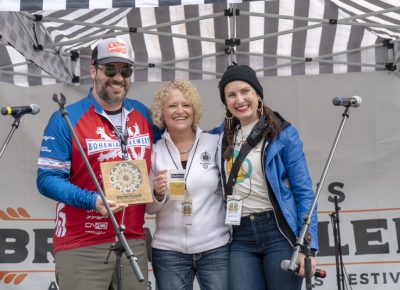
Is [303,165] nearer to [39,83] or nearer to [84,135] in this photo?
[84,135]

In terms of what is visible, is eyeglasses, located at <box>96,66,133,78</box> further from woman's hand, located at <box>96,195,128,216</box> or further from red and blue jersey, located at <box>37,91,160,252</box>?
woman's hand, located at <box>96,195,128,216</box>

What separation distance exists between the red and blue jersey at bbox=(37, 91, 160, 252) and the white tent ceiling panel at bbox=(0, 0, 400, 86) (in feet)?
7.32

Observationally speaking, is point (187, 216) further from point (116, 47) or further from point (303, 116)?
point (303, 116)

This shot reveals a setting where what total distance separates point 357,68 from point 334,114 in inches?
20.6

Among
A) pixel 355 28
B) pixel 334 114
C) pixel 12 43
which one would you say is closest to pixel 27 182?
pixel 12 43

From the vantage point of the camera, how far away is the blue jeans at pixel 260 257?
3.03 meters

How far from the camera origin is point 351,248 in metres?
6.00

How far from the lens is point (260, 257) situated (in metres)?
3.11

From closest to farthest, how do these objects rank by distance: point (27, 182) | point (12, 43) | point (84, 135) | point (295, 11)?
point (84, 135)
point (12, 43)
point (295, 11)
point (27, 182)

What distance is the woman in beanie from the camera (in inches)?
119

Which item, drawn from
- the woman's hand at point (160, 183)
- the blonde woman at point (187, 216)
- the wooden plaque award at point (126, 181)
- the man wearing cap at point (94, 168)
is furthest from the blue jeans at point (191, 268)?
the wooden plaque award at point (126, 181)

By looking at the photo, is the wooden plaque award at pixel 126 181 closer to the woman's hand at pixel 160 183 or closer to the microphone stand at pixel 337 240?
the woman's hand at pixel 160 183

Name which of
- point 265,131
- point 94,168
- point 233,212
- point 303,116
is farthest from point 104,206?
point 303,116

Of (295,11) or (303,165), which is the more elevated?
(295,11)
